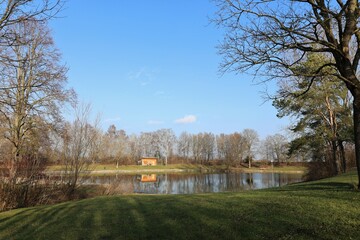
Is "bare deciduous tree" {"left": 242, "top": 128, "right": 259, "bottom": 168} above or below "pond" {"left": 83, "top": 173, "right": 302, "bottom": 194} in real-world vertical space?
above

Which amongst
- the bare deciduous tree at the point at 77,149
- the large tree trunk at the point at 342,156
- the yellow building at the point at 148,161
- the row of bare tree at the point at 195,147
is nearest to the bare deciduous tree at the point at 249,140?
the row of bare tree at the point at 195,147

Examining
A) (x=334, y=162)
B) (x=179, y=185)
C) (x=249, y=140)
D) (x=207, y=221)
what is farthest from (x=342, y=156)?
(x=249, y=140)

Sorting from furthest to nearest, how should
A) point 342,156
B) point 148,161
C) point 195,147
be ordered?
point 195,147 → point 148,161 → point 342,156

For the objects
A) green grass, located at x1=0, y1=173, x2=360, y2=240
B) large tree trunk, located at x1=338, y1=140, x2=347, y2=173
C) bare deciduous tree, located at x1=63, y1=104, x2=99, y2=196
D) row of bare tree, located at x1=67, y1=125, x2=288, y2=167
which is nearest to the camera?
green grass, located at x1=0, y1=173, x2=360, y2=240

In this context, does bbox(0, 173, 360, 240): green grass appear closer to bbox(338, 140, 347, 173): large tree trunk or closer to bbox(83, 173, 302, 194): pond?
bbox(83, 173, 302, 194): pond

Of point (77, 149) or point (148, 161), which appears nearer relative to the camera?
point (77, 149)

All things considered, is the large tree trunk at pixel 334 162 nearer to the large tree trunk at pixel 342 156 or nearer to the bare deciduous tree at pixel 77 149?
the large tree trunk at pixel 342 156

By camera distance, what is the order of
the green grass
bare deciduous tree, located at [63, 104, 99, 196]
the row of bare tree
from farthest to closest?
1. the row of bare tree
2. bare deciduous tree, located at [63, 104, 99, 196]
3. the green grass

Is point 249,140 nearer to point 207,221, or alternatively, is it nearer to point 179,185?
point 179,185

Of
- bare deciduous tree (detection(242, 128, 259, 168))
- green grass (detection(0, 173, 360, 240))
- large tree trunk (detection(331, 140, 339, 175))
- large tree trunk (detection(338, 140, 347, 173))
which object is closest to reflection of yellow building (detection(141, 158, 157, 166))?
bare deciduous tree (detection(242, 128, 259, 168))

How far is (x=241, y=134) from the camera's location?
301 feet

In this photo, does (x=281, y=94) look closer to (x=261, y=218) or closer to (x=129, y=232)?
(x=261, y=218)

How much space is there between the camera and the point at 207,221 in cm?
693

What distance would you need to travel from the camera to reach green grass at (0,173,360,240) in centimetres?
588
